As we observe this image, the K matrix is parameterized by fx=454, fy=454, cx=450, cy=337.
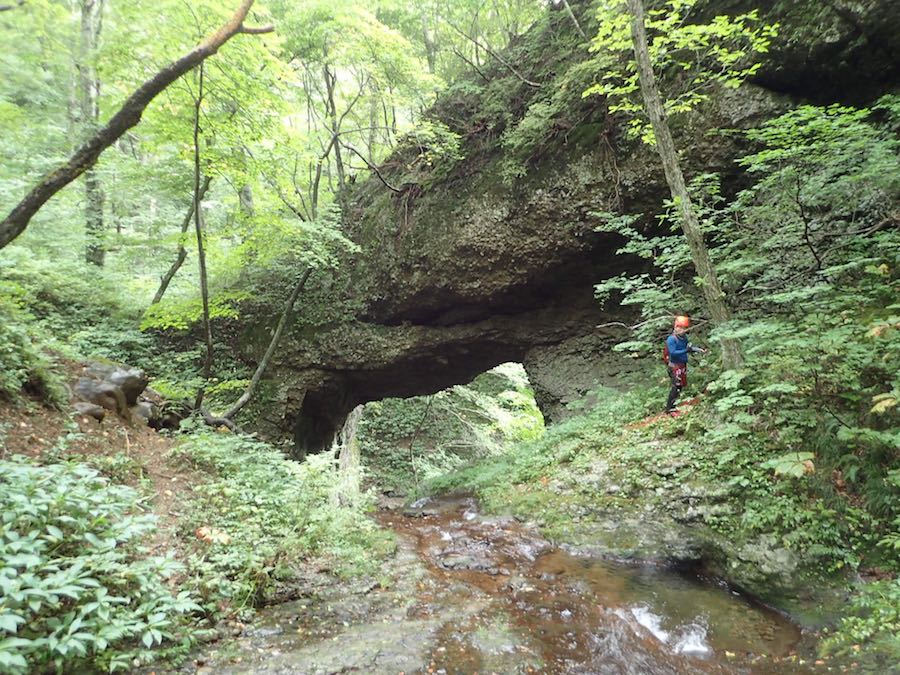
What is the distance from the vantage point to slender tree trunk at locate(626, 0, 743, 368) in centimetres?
629

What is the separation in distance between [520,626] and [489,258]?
8.09 metres

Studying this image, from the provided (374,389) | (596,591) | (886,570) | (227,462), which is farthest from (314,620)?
(374,389)

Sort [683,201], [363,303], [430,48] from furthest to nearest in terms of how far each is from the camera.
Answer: [430,48], [363,303], [683,201]

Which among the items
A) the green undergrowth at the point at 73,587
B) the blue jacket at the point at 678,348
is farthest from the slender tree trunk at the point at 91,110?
the blue jacket at the point at 678,348

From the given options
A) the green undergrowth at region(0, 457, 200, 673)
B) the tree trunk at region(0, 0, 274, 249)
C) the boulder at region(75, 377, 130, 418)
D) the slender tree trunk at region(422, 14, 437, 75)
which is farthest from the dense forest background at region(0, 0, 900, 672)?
the tree trunk at region(0, 0, 274, 249)

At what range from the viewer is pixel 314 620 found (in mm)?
3783

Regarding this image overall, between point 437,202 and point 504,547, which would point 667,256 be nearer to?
point 504,547

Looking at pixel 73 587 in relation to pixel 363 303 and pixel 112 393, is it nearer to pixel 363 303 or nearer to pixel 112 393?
pixel 112 393

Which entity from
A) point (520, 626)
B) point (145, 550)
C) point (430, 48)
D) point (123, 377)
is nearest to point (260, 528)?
point (145, 550)

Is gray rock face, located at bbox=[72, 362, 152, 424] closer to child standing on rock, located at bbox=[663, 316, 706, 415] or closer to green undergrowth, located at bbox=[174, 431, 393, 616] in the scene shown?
green undergrowth, located at bbox=[174, 431, 393, 616]

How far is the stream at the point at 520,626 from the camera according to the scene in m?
3.25

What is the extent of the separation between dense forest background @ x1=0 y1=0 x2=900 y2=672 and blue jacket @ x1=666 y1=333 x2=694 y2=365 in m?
0.35

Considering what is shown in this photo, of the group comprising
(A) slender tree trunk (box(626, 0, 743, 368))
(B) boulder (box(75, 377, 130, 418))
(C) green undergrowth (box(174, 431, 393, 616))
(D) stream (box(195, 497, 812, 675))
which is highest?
(A) slender tree trunk (box(626, 0, 743, 368))

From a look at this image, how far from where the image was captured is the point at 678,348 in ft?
23.6
